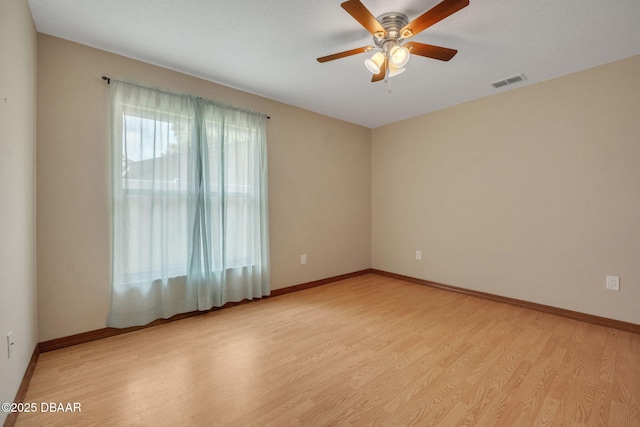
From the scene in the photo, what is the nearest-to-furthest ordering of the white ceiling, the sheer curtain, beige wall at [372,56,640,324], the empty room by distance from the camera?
the empty room
the white ceiling
the sheer curtain
beige wall at [372,56,640,324]

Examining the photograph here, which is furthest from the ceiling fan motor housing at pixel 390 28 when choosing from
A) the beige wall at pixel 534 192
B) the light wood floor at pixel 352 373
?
the light wood floor at pixel 352 373

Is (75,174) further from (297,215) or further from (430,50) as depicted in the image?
(430,50)

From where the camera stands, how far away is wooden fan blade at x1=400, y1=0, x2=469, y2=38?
4.65ft

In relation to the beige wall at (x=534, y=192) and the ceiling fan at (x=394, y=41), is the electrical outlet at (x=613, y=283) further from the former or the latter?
the ceiling fan at (x=394, y=41)

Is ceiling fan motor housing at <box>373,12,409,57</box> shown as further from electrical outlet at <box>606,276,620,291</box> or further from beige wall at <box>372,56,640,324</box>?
electrical outlet at <box>606,276,620,291</box>

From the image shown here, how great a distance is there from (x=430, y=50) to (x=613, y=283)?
106 inches

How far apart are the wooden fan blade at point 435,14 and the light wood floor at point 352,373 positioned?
2.16 metres

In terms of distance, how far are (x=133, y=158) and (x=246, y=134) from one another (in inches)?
45.2

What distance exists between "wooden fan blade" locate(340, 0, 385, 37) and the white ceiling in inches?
6.8

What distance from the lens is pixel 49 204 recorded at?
204 cm

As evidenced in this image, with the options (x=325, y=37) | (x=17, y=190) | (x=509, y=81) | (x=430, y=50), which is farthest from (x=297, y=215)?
(x=509, y=81)

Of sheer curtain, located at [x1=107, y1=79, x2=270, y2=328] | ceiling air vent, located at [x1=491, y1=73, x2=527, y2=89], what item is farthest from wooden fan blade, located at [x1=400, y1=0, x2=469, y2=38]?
sheer curtain, located at [x1=107, y1=79, x2=270, y2=328]

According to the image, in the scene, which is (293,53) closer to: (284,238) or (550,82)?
(284,238)

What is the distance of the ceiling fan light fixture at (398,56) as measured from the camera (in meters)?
1.82
